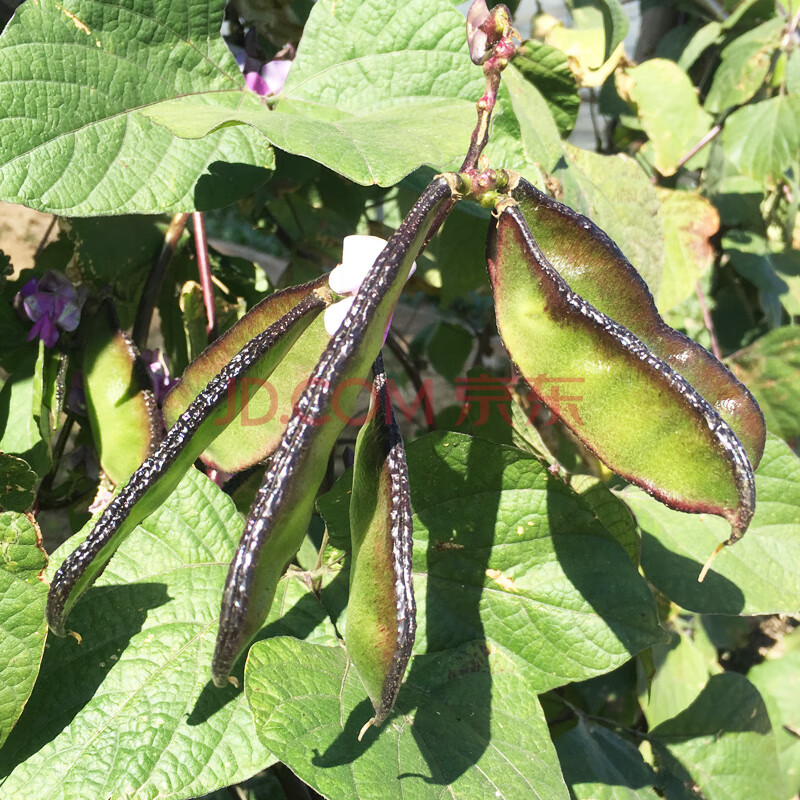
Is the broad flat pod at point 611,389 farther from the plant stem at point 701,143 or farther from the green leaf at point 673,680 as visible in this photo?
the plant stem at point 701,143

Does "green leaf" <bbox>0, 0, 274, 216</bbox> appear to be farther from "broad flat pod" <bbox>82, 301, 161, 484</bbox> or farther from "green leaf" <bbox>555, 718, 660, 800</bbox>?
"green leaf" <bbox>555, 718, 660, 800</bbox>

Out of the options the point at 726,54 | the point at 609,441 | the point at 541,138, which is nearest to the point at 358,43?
the point at 541,138

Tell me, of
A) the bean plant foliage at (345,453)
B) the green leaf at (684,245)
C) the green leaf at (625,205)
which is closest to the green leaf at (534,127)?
the bean plant foliage at (345,453)

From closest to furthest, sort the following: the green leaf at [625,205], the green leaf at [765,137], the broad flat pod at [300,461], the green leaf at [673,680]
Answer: the broad flat pod at [300,461]
the green leaf at [625,205]
the green leaf at [673,680]
the green leaf at [765,137]

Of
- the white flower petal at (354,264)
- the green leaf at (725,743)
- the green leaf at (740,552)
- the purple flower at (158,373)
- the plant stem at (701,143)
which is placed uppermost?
the white flower petal at (354,264)

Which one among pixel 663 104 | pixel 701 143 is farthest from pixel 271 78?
pixel 701 143

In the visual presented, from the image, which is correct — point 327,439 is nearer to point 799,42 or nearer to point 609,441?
point 609,441

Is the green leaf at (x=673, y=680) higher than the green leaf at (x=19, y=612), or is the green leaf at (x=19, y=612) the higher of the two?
the green leaf at (x=19, y=612)

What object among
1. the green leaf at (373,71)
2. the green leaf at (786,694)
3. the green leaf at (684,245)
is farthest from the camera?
the green leaf at (786,694)
